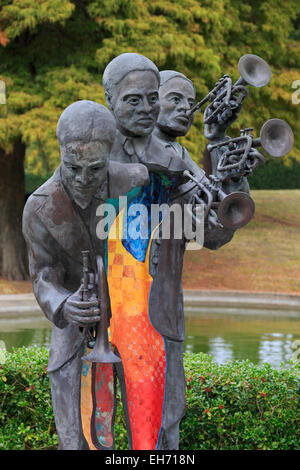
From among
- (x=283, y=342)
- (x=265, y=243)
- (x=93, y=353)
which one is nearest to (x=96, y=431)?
(x=93, y=353)

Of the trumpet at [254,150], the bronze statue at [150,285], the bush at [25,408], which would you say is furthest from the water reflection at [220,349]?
the trumpet at [254,150]

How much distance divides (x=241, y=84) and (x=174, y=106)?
1.51ft

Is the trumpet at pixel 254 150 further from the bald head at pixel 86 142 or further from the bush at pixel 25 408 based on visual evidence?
the bush at pixel 25 408

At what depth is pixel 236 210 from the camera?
3.28 metres

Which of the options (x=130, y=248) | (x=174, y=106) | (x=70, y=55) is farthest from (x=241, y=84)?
(x=70, y=55)

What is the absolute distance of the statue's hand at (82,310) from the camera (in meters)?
3.29

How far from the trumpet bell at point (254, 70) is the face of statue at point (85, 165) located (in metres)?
0.76

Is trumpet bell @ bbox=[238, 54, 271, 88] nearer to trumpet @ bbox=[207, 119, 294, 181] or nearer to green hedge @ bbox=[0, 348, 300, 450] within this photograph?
trumpet @ bbox=[207, 119, 294, 181]

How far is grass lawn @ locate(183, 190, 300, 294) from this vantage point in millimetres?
16531

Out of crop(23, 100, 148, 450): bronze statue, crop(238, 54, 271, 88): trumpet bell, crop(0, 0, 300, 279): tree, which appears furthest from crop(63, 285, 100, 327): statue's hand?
crop(0, 0, 300, 279): tree

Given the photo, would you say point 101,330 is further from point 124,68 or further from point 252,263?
point 252,263

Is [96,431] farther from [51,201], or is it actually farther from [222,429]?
[222,429]

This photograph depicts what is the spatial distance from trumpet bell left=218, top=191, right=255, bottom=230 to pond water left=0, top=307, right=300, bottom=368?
22.6 ft

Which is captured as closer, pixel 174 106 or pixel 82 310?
pixel 82 310
